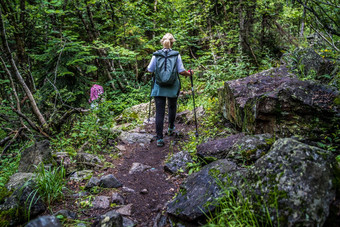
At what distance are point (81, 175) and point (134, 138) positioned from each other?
7.68 feet

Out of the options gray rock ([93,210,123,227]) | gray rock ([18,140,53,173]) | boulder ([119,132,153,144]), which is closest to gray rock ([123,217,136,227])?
gray rock ([93,210,123,227])

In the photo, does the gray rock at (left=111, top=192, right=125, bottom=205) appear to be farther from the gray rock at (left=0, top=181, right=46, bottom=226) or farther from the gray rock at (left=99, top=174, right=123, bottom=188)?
the gray rock at (left=0, top=181, right=46, bottom=226)

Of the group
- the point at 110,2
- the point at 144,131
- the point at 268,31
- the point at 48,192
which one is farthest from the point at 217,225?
the point at 268,31

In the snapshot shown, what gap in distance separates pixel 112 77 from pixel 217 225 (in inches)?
435

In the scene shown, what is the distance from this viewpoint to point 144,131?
22.4ft

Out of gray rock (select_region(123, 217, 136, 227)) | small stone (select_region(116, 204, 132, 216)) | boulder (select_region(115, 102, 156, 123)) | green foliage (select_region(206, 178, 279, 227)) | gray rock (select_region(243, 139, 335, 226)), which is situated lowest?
boulder (select_region(115, 102, 156, 123))

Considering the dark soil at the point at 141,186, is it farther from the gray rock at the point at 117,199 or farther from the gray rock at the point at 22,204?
the gray rock at the point at 22,204

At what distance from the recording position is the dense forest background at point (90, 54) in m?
5.84

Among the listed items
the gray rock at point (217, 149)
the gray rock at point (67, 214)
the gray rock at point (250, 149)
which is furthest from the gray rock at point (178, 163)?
the gray rock at point (67, 214)

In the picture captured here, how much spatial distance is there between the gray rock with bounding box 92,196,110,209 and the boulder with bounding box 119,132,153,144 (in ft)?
9.14

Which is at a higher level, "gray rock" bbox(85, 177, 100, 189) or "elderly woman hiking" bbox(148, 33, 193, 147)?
"elderly woman hiking" bbox(148, 33, 193, 147)

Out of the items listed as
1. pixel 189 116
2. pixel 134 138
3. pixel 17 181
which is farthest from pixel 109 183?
pixel 189 116

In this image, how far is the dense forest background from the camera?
5.84m

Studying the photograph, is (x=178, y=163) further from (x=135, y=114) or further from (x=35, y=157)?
(x=135, y=114)
